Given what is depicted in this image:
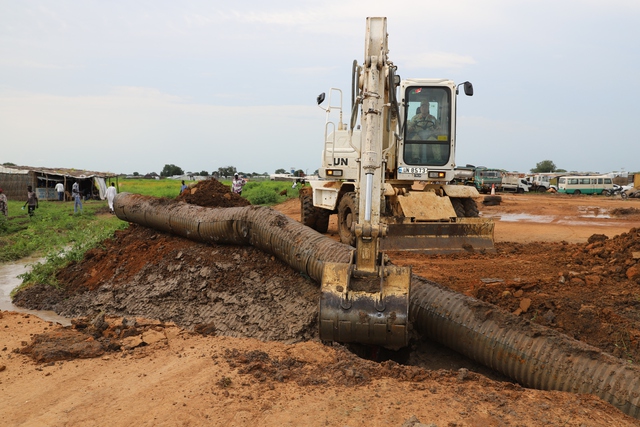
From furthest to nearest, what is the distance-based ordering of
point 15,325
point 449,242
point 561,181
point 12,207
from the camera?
point 561,181
point 12,207
point 449,242
point 15,325

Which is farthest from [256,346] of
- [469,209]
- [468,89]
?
[469,209]

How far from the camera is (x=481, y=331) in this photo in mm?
5227

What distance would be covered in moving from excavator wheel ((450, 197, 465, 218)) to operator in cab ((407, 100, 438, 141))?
4.41 feet

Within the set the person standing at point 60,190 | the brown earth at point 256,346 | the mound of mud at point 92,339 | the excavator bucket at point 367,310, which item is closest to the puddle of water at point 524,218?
the brown earth at point 256,346

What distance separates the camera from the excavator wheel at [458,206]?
10.8 metres

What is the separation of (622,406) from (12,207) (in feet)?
97.5

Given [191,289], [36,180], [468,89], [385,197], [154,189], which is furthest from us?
[154,189]

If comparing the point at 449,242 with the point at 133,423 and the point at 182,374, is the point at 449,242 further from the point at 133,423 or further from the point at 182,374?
the point at 133,423

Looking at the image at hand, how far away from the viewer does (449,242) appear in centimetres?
986

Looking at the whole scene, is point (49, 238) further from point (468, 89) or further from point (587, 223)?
point (587, 223)

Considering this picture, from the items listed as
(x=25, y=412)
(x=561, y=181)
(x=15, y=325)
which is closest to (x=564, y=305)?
(x=25, y=412)

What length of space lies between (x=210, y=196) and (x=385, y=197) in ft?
11.0

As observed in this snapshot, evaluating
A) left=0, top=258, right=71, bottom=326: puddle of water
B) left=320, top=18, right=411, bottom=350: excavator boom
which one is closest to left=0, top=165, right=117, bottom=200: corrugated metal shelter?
left=0, top=258, right=71, bottom=326: puddle of water

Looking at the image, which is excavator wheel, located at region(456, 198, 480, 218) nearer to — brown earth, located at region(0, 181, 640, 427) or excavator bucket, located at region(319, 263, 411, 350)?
brown earth, located at region(0, 181, 640, 427)
